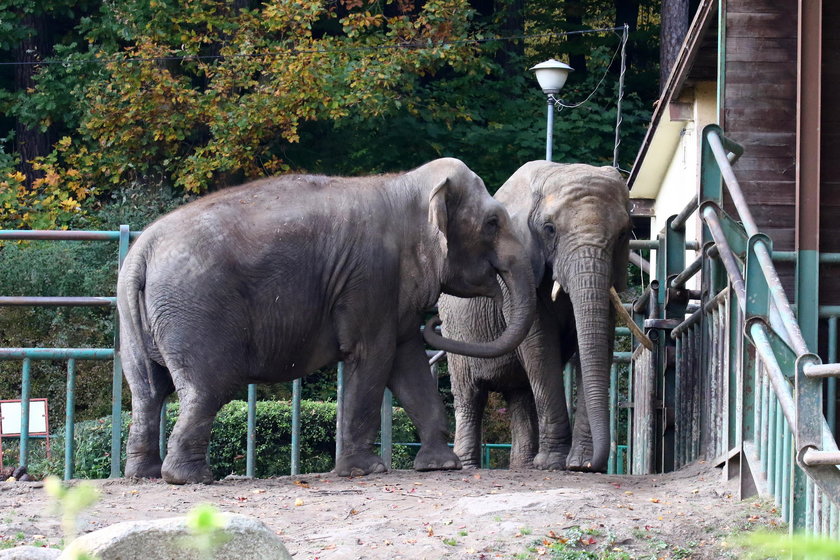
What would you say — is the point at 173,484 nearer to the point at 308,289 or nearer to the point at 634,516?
the point at 308,289

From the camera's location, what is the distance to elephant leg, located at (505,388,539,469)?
1046cm

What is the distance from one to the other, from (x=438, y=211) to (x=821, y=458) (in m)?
4.40

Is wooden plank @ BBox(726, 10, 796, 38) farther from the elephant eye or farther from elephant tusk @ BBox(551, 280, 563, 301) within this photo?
elephant tusk @ BBox(551, 280, 563, 301)

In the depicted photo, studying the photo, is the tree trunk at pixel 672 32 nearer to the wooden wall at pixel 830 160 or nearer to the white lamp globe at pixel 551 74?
the white lamp globe at pixel 551 74

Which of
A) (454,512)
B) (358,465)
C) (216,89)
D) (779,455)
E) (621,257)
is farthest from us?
(216,89)

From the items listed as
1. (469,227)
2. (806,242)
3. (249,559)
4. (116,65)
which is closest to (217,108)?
(116,65)

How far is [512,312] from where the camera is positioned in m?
9.00

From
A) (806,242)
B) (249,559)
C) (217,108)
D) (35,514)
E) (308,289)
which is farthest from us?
(217,108)

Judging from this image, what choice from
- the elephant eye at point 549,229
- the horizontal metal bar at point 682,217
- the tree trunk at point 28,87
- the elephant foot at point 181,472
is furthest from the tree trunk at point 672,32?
the elephant foot at point 181,472

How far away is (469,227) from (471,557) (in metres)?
3.78

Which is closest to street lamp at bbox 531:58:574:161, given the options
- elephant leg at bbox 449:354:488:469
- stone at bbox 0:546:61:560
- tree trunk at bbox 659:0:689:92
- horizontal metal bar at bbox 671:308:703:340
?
tree trunk at bbox 659:0:689:92

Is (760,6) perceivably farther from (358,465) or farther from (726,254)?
(358,465)

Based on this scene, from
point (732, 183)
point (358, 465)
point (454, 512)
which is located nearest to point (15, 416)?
point (358, 465)

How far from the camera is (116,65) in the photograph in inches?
840
